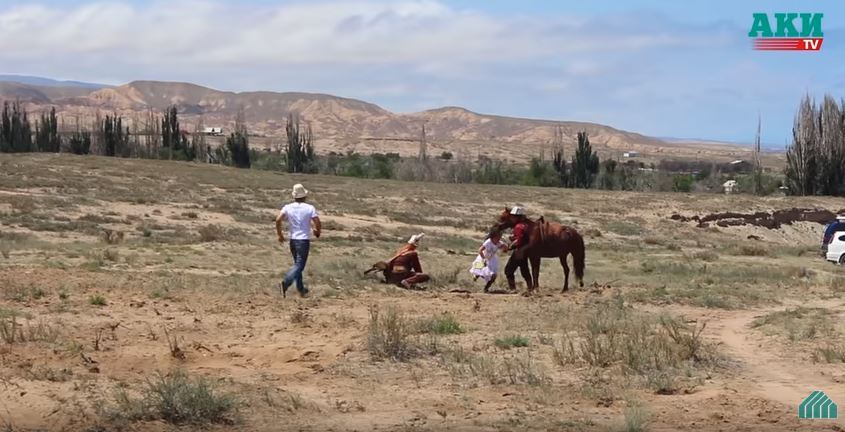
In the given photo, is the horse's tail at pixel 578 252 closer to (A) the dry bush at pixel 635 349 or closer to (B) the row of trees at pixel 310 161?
(A) the dry bush at pixel 635 349

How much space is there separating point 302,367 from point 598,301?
671cm

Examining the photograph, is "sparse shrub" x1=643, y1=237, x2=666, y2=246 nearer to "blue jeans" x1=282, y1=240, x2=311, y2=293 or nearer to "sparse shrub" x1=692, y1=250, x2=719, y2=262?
"sparse shrub" x1=692, y1=250, x2=719, y2=262

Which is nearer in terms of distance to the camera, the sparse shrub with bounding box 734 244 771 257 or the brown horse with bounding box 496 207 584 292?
the brown horse with bounding box 496 207 584 292

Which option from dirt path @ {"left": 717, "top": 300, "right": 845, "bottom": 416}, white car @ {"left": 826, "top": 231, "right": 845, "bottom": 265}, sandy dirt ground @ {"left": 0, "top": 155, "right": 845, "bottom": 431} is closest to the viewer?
sandy dirt ground @ {"left": 0, "top": 155, "right": 845, "bottom": 431}

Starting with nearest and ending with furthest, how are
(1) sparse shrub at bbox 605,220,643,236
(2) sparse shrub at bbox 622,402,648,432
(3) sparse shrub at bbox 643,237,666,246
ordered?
(2) sparse shrub at bbox 622,402,648,432, (3) sparse shrub at bbox 643,237,666,246, (1) sparse shrub at bbox 605,220,643,236

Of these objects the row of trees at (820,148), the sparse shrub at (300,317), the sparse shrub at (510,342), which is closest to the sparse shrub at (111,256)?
the sparse shrub at (300,317)

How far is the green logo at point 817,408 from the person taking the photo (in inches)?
333

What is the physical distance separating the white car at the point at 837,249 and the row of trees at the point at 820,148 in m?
43.1

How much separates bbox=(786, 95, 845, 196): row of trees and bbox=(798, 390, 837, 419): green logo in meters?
64.8

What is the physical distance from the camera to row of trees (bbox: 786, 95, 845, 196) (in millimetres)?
68750

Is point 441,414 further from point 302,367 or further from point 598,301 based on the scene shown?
point 598,301

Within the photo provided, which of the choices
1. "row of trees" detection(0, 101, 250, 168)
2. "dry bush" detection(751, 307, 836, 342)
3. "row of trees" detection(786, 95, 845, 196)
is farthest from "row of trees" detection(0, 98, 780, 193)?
"dry bush" detection(751, 307, 836, 342)

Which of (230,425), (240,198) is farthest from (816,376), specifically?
(240,198)

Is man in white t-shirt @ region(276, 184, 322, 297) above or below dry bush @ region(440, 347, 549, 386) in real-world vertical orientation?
above
